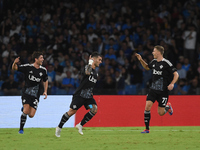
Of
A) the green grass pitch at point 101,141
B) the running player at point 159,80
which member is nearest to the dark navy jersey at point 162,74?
the running player at point 159,80

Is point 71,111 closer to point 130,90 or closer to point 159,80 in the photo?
point 159,80

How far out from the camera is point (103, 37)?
16391 mm

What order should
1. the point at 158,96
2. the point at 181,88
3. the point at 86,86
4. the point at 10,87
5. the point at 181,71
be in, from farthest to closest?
the point at 181,71
the point at 181,88
the point at 10,87
the point at 158,96
the point at 86,86

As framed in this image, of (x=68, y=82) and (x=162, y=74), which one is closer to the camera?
(x=162, y=74)

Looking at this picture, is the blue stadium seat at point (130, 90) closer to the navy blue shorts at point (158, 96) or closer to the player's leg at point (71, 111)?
the navy blue shorts at point (158, 96)

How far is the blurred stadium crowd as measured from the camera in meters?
14.2

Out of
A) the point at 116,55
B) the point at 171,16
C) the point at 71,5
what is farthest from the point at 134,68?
the point at 71,5

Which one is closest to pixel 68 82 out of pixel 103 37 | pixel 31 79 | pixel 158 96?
pixel 103 37

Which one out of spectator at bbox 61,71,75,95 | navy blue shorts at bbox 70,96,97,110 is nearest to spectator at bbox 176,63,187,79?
spectator at bbox 61,71,75,95

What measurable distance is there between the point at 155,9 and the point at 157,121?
6665mm

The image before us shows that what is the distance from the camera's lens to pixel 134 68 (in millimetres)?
14656

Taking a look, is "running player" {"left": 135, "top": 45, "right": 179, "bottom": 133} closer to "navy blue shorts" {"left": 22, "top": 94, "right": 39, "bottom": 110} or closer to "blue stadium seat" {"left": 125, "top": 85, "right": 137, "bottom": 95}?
"blue stadium seat" {"left": 125, "top": 85, "right": 137, "bottom": 95}

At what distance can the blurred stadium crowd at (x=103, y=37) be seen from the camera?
14242mm

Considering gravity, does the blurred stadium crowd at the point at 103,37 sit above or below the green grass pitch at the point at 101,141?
above
